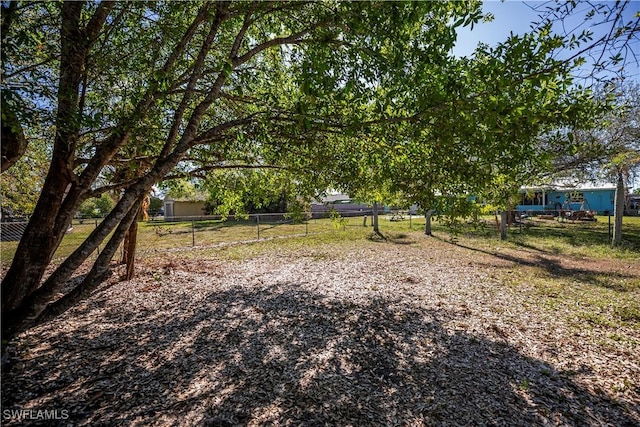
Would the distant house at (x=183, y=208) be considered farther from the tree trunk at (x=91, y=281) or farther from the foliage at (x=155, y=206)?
the tree trunk at (x=91, y=281)

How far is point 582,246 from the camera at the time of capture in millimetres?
13586

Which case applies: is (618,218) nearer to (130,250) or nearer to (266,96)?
(266,96)

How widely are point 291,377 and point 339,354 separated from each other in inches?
34.1

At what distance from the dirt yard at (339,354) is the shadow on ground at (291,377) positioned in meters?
0.02

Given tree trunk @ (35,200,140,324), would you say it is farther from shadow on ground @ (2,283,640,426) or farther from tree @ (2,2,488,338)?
shadow on ground @ (2,283,640,426)

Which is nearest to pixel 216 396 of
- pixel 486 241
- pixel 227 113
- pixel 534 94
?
pixel 534 94

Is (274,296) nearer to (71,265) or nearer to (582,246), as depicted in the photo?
(71,265)

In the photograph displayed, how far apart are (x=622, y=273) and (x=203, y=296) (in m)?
11.8

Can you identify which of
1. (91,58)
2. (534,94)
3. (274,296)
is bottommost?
(274,296)

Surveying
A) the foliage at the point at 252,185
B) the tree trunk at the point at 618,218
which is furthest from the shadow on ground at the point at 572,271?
the foliage at the point at 252,185

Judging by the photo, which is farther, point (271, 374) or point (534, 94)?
point (271, 374)

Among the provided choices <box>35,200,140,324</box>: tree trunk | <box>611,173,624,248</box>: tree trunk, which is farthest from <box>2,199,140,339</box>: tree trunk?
<box>611,173,624,248</box>: tree trunk

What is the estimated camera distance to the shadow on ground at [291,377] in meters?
3.08

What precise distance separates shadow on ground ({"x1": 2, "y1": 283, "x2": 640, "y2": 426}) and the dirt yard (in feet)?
0.06
